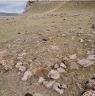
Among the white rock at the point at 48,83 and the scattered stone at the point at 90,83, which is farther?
the white rock at the point at 48,83

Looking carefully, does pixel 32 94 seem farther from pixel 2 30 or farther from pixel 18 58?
pixel 2 30

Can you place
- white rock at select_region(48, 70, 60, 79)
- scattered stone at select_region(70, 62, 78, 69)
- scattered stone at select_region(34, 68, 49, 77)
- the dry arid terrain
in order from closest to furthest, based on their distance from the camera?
the dry arid terrain, white rock at select_region(48, 70, 60, 79), scattered stone at select_region(34, 68, 49, 77), scattered stone at select_region(70, 62, 78, 69)

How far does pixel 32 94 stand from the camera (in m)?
5.11

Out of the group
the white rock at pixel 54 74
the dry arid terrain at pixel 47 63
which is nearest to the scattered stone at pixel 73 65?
the dry arid terrain at pixel 47 63

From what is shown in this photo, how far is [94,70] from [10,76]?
162cm

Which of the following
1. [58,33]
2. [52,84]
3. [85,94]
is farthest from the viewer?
[58,33]

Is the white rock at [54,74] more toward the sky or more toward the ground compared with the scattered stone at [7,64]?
more toward the ground

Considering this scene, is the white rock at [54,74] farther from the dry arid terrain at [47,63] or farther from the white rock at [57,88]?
the white rock at [57,88]

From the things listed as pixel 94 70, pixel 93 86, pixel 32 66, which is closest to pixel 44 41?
pixel 32 66

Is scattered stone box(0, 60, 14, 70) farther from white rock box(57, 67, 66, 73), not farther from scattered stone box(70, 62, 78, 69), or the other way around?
scattered stone box(70, 62, 78, 69)

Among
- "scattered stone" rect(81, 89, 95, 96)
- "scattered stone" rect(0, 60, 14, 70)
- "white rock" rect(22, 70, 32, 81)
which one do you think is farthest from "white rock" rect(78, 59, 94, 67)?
"scattered stone" rect(0, 60, 14, 70)

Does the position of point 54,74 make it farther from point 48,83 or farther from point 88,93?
point 88,93

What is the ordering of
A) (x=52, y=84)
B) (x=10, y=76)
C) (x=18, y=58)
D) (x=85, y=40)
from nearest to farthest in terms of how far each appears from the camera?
(x=52, y=84)
(x=10, y=76)
(x=18, y=58)
(x=85, y=40)

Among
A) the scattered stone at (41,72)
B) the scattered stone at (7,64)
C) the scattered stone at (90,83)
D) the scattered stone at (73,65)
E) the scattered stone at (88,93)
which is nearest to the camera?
the scattered stone at (88,93)
